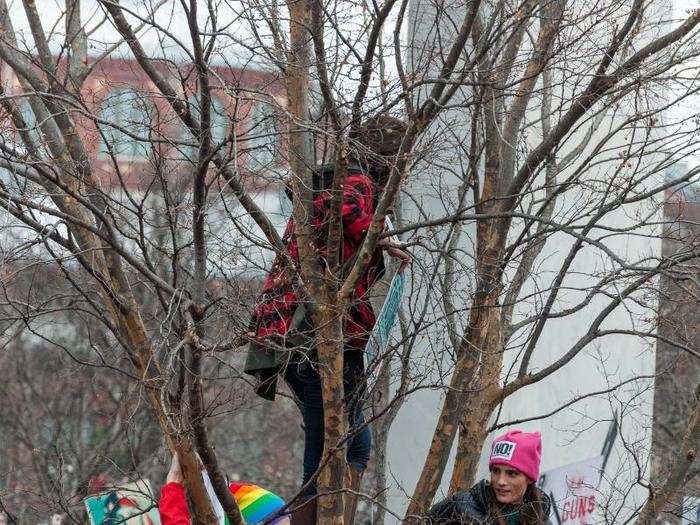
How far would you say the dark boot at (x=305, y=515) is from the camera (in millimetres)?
5109

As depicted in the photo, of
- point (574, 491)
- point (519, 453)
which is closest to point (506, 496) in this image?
point (519, 453)

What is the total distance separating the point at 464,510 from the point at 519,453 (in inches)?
16.4

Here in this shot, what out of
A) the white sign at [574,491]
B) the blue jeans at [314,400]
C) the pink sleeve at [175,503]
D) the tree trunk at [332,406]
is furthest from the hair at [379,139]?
the white sign at [574,491]

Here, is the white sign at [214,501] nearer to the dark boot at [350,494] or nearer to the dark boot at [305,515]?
the dark boot at [305,515]

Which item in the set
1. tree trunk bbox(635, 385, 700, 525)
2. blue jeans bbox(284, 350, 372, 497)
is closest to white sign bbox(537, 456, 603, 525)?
tree trunk bbox(635, 385, 700, 525)

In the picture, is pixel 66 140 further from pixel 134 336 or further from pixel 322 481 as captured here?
pixel 322 481

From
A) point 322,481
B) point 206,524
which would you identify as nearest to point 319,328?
point 322,481

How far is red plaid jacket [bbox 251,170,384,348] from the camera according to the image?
192 inches

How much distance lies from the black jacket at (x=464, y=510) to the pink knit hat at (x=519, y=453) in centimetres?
14

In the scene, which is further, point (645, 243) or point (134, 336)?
point (645, 243)

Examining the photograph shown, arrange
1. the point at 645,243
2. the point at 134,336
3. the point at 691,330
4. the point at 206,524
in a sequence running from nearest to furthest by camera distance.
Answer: the point at 206,524 < the point at 134,336 < the point at 691,330 < the point at 645,243

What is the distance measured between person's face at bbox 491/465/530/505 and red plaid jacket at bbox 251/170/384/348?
842 mm

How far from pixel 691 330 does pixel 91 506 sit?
3.18 m

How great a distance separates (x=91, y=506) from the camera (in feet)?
18.4
